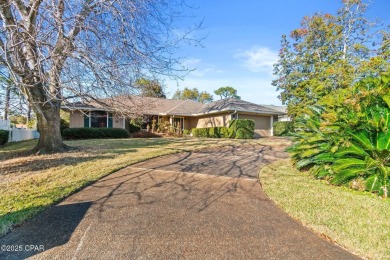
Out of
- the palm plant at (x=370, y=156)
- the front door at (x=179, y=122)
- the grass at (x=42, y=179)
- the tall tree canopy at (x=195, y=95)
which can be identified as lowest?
the grass at (x=42, y=179)

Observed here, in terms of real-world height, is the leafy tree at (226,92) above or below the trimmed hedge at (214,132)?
above

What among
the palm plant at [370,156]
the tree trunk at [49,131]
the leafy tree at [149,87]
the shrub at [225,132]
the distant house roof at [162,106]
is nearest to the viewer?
the palm plant at [370,156]

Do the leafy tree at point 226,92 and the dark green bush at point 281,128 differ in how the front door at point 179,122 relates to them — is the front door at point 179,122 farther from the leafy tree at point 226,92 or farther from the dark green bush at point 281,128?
the leafy tree at point 226,92

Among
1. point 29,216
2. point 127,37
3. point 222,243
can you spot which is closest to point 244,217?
point 222,243

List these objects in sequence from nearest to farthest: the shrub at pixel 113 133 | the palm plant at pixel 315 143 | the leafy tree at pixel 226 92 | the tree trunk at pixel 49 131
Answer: the palm plant at pixel 315 143 → the tree trunk at pixel 49 131 → the shrub at pixel 113 133 → the leafy tree at pixel 226 92

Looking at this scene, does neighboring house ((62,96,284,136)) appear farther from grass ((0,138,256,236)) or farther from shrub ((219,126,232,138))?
grass ((0,138,256,236))

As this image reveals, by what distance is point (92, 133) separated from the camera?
1741cm

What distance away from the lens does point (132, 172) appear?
20.5ft

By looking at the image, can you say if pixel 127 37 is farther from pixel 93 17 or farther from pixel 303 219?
pixel 303 219

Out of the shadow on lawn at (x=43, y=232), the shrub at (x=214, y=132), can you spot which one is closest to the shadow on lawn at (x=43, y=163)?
the shadow on lawn at (x=43, y=232)

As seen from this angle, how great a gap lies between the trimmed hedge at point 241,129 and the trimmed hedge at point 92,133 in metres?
8.93

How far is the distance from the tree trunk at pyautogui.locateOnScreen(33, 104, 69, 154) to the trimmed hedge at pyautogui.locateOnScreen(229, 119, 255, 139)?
12.3m

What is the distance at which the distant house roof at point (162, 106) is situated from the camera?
785 centimetres

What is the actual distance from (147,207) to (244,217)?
1737 millimetres
